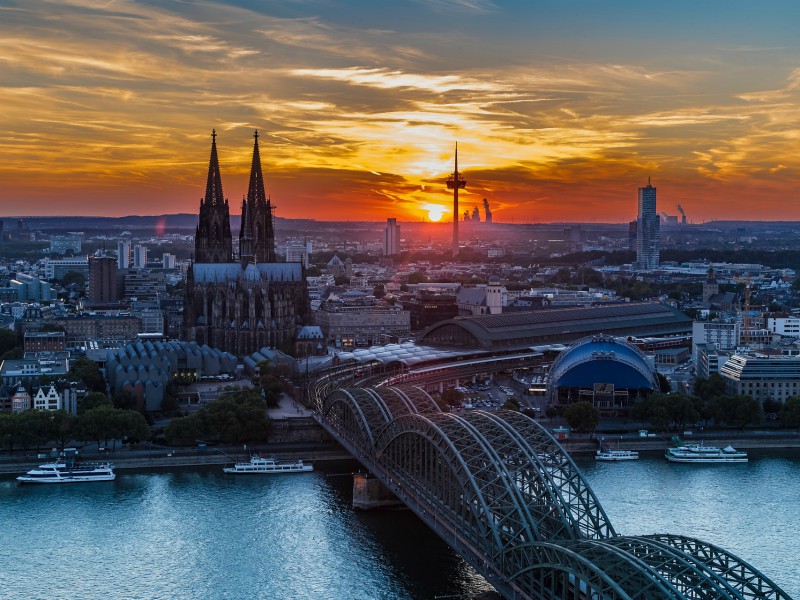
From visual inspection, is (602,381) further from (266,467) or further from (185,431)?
(185,431)

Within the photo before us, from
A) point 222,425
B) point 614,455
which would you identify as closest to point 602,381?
point 614,455

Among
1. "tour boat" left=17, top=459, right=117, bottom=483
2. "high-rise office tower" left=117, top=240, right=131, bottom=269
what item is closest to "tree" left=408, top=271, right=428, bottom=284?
"high-rise office tower" left=117, top=240, right=131, bottom=269

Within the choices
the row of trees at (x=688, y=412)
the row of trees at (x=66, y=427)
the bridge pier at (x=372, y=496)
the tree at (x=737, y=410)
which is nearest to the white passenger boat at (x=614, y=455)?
the row of trees at (x=688, y=412)

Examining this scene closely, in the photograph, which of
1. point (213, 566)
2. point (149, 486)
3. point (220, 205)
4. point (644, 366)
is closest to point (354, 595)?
point (213, 566)

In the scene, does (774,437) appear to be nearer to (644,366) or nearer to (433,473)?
(644,366)

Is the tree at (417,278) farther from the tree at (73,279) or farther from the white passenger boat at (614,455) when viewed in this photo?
the white passenger boat at (614,455)
